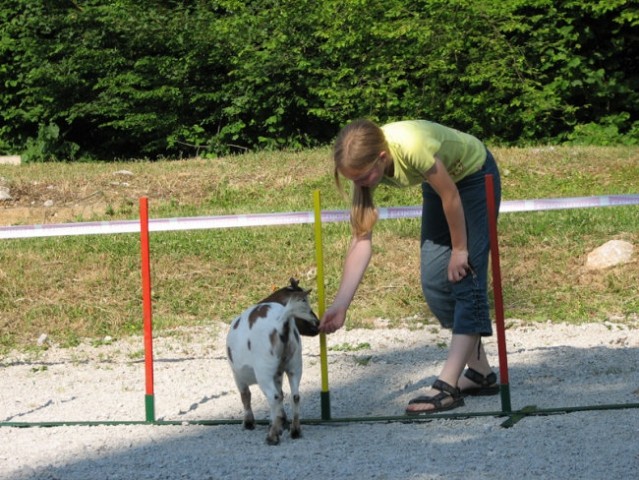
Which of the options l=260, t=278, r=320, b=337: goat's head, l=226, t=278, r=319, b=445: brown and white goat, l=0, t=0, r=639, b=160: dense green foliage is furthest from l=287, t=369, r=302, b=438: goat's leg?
l=0, t=0, r=639, b=160: dense green foliage

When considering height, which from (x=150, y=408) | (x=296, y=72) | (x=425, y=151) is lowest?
(x=150, y=408)

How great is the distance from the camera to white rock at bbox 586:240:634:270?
9461mm

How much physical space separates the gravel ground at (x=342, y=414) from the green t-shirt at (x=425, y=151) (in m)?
1.25

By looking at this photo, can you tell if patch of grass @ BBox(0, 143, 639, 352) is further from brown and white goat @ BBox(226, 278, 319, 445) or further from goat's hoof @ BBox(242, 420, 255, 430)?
brown and white goat @ BBox(226, 278, 319, 445)

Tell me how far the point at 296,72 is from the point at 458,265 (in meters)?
11.4

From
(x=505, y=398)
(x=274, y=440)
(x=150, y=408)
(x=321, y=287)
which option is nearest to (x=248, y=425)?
(x=274, y=440)

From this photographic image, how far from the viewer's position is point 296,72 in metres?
16.3

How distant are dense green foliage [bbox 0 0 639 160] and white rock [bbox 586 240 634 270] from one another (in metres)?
5.79

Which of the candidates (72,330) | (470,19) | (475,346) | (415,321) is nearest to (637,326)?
(415,321)

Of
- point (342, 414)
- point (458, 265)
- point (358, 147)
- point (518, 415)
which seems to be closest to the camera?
point (358, 147)

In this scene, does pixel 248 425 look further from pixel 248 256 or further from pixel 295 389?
pixel 248 256

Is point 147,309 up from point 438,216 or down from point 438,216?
down

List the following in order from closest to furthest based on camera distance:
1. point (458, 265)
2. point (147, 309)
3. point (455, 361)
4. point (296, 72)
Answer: point (458, 265) → point (455, 361) → point (147, 309) → point (296, 72)

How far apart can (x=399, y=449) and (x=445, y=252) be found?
114cm
